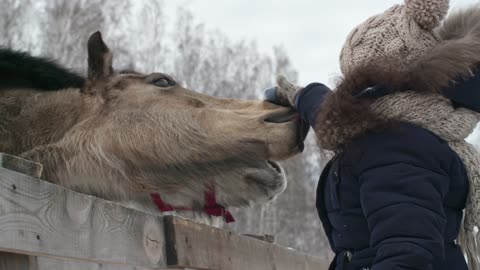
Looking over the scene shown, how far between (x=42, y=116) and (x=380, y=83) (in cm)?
176

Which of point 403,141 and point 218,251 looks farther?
point 218,251

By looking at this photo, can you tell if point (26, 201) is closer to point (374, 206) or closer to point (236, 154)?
point (374, 206)

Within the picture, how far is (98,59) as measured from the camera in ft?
11.4

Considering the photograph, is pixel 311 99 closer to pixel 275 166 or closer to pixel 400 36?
pixel 400 36

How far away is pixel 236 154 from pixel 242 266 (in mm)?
609

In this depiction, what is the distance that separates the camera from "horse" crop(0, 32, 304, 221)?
3.06 metres

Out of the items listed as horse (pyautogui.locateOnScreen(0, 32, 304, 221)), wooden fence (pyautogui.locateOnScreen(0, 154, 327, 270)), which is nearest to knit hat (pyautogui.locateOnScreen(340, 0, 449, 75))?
horse (pyautogui.locateOnScreen(0, 32, 304, 221))

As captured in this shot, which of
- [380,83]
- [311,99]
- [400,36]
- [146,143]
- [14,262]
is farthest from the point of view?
[146,143]

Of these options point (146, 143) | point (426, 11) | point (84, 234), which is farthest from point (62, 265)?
point (426, 11)

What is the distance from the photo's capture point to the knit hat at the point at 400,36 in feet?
7.25

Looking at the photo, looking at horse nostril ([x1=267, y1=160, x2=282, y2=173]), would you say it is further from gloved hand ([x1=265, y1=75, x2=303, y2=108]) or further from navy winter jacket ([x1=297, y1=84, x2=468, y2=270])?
navy winter jacket ([x1=297, y1=84, x2=468, y2=270])

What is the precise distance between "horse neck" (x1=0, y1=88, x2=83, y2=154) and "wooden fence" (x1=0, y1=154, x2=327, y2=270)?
2.34ft

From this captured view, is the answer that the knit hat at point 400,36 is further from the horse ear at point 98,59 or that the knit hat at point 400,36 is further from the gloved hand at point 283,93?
the horse ear at point 98,59

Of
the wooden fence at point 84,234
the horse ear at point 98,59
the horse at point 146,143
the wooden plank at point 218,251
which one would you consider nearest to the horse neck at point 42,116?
the horse at point 146,143
